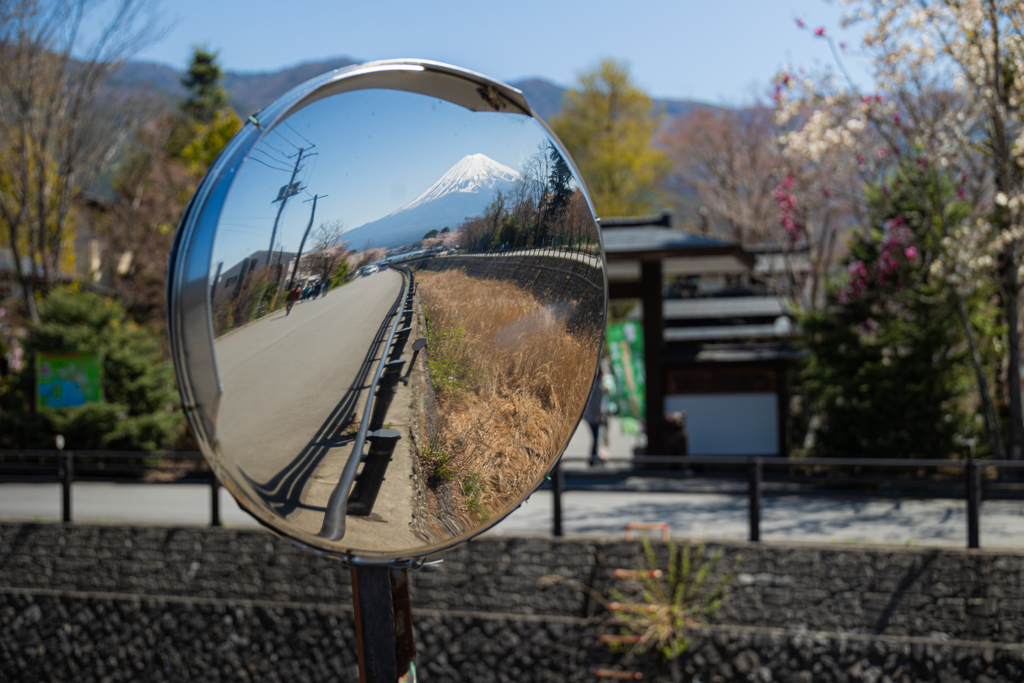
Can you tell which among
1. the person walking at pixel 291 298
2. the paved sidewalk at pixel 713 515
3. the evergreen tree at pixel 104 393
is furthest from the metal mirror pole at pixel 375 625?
the evergreen tree at pixel 104 393

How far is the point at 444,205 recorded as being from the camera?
1028 mm

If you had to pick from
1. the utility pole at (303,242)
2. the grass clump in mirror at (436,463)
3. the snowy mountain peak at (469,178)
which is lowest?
the grass clump in mirror at (436,463)

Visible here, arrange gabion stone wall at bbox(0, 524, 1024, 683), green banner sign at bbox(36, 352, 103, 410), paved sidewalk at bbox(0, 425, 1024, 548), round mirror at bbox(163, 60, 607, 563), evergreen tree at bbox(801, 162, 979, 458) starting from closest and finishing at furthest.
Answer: round mirror at bbox(163, 60, 607, 563), gabion stone wall at bbox(0, 524, 1024, 683), paved sidewalk at bbox(0, 425, 1024, 548), evergreen tree at bbox(801, 162, 979, 458), green banner sign at bbox(36, 352, 103, 410)

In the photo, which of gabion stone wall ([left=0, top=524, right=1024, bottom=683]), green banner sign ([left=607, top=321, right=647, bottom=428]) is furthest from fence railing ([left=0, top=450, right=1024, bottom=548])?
green banner sign ([left=607, top=321, right=647, bottom=428])

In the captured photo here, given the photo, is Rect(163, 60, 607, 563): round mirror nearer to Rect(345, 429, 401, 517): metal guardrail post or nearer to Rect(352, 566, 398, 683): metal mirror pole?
Rect(345, 429, 401, 517): metal guardrail post

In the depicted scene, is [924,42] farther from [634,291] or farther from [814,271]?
[814,271]

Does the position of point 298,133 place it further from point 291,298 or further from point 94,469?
point 94,469

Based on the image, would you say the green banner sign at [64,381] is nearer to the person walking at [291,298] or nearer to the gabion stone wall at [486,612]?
the gabion stone wall at [486,612]

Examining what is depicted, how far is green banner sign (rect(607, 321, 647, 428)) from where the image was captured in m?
15.8

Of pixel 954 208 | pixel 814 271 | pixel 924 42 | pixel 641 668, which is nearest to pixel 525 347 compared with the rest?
pixel 641 668

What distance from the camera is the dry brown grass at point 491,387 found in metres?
0.99

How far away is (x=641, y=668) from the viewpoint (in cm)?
695

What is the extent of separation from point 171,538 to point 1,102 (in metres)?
12.4

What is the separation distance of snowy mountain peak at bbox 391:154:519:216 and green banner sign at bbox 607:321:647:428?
14545mm
